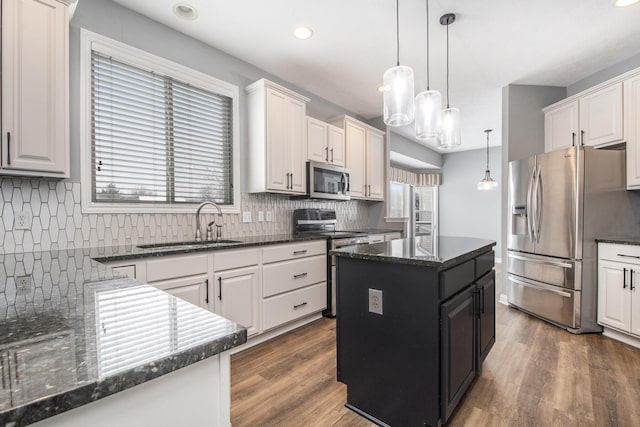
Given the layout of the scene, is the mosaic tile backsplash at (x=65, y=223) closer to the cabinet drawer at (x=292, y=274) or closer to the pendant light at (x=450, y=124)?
the cabinet drawer at (x=292, y=274)

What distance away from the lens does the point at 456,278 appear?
1672 mm

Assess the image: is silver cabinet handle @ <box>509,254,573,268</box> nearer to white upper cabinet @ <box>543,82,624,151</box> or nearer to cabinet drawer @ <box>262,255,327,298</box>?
white upper cabinet @ <box>543,82,624,151</box>

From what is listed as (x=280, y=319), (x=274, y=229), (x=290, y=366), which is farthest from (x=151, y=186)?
(x=290, y=366)

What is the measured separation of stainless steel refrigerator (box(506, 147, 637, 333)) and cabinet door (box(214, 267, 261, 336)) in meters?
2.95

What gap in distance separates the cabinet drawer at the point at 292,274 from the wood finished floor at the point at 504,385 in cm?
48

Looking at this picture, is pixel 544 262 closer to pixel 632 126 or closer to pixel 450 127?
pixel 632 126

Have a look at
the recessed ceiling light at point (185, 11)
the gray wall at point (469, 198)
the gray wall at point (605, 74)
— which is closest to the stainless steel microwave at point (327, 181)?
the recessed ceiling light at point (185, 11)

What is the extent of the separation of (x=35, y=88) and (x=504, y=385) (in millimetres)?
3391

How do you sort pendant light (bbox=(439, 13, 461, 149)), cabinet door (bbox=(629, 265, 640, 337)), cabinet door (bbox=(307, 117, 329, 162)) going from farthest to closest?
cabinet door (bbox=(307, 117, 329, 162)), cabinet door (bbox=(629, 265, 640, 337)), pendant light (bbox=(439, 13, 461, 149))

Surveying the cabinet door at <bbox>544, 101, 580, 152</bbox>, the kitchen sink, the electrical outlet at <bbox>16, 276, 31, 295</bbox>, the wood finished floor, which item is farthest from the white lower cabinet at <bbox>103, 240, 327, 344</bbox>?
the cabinet door at <bbox>544, 101, 580, 152</bbox>

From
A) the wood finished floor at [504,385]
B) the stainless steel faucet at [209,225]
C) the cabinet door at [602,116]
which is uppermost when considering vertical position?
the cabinet door at [602,116]

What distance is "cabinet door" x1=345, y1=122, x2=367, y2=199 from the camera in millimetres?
4223

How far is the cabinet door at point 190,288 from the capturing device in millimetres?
2082

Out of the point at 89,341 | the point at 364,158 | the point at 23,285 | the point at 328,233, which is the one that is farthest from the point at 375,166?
the point at 89,341
